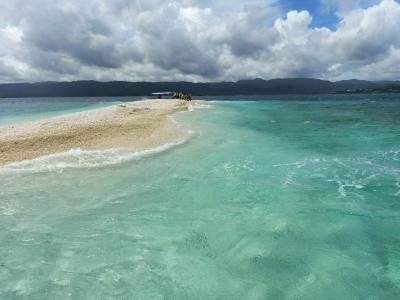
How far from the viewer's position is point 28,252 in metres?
8.03

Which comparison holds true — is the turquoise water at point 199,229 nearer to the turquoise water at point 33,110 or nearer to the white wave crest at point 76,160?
the white wave crest at point 76,160

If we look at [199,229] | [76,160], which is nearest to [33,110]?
[76,160]

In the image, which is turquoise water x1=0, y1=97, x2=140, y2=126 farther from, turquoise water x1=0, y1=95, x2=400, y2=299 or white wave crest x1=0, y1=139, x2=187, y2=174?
turquoise water x1=0, y1=95, x2=400, y2=299

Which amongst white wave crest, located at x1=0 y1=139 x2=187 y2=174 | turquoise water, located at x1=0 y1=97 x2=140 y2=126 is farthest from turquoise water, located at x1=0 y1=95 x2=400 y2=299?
turquoise water, located at x1=0 y1=97 x2=140 y2=126

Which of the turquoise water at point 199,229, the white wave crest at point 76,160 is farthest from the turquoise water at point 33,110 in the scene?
the turquoise water at point 199,229

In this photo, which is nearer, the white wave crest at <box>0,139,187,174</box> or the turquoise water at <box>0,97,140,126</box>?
the white wave crest at <box>0,139,187,174</box>

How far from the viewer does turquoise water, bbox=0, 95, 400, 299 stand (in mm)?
6695

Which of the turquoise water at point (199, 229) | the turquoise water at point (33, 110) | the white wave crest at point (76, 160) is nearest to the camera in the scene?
the turquoise water at point (199, 229)

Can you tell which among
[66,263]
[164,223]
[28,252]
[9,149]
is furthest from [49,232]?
[9,149]

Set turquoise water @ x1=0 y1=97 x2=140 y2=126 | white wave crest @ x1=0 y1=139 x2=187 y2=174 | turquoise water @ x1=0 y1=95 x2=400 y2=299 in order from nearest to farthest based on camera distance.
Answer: turquoise water @ x1=0 y1=95 x2=400 y2=299 → white wave crest @ x1=0 y1=139 x2=187 y2=174 → turquoise water @ x1=0 y1=97 x2=140 y2=126

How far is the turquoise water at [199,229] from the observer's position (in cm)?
670

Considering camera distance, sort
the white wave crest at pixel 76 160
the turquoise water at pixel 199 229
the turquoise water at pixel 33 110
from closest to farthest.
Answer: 1. the turquoise water at pixel 199 229
2. the white wave crest at pixel 76 160
3. the turquoise water at pixel 33 110

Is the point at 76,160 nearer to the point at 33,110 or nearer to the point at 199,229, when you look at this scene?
the point at 199,229

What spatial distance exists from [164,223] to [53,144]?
44.6ft
